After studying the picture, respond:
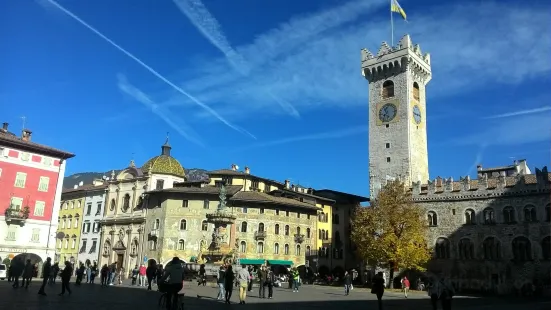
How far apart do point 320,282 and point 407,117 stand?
2308 cm

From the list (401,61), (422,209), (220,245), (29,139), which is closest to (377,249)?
(422,209)

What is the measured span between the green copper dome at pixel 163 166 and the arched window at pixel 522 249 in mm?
41007

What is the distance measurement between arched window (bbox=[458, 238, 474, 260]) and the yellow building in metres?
51.2

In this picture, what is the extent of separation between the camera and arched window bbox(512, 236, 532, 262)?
149ft

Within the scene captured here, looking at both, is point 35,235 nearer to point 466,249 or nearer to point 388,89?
point 466,249

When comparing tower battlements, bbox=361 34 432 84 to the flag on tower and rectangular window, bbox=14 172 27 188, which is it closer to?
the flag on tower

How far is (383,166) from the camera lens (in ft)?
197

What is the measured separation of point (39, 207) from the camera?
A: 49.0 metres

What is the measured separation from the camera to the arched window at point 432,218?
51969mm

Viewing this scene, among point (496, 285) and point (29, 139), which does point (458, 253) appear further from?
point (29, 139)

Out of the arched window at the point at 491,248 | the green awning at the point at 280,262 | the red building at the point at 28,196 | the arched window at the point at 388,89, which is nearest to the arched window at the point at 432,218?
the arched window at the point at 491,248

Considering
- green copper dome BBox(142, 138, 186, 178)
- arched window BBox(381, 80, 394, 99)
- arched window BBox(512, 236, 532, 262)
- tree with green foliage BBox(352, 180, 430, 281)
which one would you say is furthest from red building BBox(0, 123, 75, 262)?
arched window BBox(512, 236, 532, 262)

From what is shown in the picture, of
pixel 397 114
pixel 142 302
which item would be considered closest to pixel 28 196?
pixel 142 302

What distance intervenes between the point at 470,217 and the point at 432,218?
4.11 meters
